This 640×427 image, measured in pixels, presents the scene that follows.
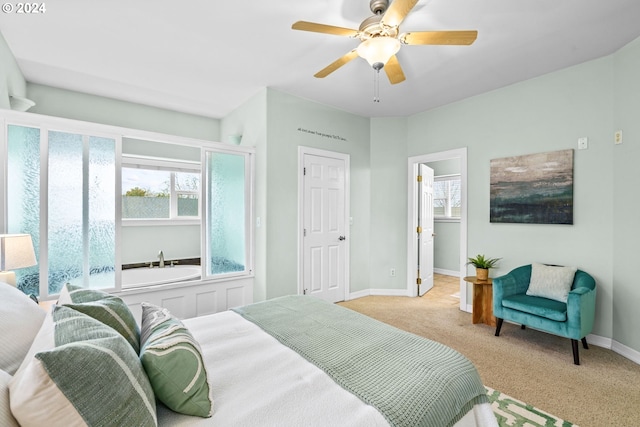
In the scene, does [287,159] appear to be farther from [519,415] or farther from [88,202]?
[519,415]

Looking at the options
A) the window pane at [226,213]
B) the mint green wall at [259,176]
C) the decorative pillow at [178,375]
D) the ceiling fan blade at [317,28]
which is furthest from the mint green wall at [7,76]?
the decorative pillow at [178,375]

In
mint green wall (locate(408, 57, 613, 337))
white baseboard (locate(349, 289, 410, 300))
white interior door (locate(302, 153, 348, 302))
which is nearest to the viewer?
mint green wall (locate(408, 57, 613, 337))

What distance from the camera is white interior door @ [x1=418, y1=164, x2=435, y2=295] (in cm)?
452

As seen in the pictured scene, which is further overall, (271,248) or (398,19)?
(271,248)

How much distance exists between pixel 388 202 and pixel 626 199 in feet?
8.41

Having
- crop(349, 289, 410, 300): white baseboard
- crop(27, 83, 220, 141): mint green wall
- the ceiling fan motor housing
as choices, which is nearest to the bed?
the ceiling fan motor housing

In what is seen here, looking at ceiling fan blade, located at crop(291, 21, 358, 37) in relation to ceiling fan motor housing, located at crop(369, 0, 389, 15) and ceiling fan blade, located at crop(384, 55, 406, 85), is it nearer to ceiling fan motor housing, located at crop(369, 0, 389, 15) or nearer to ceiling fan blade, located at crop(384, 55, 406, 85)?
ceiling fan motor housing, located at crop(369, 0, 389, 15)

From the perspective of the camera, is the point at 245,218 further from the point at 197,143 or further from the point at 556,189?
the point at 556,189

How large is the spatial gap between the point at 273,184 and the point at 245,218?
22.0 inches

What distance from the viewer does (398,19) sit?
5.69ft

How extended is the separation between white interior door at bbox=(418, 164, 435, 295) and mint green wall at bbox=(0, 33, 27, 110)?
188 inches

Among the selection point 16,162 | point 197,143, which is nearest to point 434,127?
point 197,143

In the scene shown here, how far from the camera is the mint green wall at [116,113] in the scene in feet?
11.2

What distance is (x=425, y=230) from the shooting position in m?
4.68
